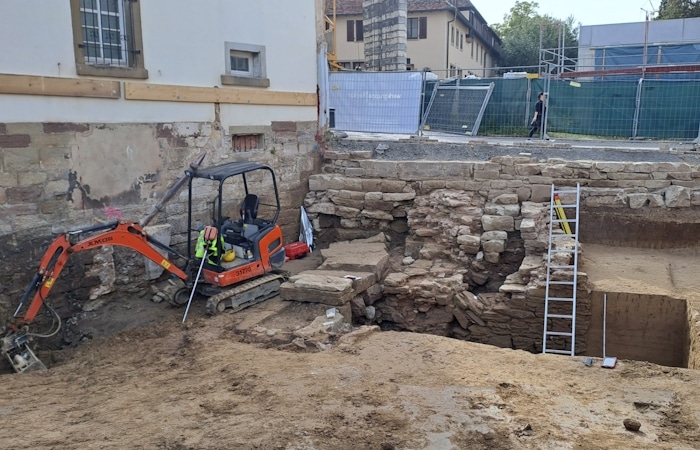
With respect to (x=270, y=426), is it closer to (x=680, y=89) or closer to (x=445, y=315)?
(x=445, y=315)

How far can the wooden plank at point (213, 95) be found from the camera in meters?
8.77

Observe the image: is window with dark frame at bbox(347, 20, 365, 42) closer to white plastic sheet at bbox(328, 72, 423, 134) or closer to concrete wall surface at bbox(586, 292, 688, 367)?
white plastic sheet at bbox(328, 72, 423, 134)

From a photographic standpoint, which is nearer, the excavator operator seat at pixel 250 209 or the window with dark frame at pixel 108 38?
the window with dark frame at pixel 108 38

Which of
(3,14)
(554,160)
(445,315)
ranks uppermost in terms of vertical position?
(3,14)

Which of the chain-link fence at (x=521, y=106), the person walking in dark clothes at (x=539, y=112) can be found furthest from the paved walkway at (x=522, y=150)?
the chain-link fence at (x=521, y=106)

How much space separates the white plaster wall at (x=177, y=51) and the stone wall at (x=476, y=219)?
2.15 m

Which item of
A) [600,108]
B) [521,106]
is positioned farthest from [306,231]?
[600,108]

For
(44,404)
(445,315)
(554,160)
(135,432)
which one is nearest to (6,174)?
(44,404)

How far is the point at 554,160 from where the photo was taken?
35.4 ft

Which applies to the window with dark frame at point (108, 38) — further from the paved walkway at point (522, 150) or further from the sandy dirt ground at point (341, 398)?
the paved walkway at point (522, 150)

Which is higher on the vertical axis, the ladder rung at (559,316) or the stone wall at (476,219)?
the stone wall at (476,219)

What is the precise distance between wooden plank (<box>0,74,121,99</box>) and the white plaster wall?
0.08 meters

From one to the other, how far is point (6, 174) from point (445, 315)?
666 centimetres

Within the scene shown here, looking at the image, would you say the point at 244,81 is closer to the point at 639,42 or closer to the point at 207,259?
the point at 207,259
